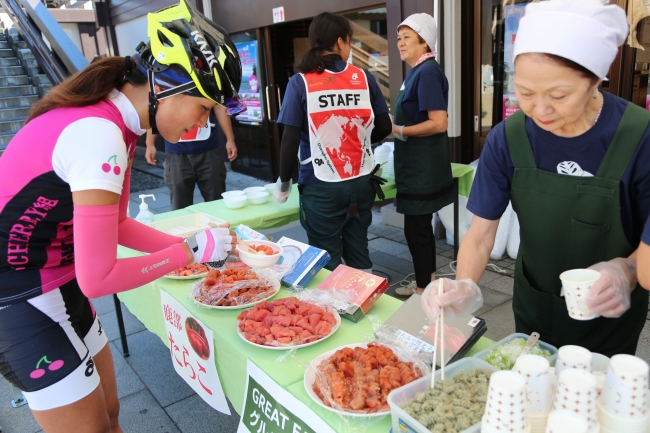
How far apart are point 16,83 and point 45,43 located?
0.84 metres

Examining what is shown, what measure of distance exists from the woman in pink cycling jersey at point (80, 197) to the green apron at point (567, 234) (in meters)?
0.95

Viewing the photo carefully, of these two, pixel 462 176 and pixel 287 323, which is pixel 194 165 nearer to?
pixel 462 176

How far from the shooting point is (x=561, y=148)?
1369mm

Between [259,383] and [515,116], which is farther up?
[515,116]

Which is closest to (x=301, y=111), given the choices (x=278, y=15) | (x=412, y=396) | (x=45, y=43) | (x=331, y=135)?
(x=331, y=135)

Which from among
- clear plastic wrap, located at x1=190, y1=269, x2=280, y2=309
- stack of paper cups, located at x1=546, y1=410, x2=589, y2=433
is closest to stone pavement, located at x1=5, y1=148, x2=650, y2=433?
clear plastic wrap, located at x1=190, y1=269, x2=280, y2=309

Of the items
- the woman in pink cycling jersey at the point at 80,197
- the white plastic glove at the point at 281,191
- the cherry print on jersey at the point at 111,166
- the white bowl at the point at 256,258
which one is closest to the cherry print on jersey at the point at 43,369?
the woman in pink cycling jersey at the point at 80,197

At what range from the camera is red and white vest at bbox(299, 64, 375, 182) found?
286 centimetres

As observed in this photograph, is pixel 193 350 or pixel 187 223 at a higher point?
pixel 187 223

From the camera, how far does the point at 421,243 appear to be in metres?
3.61

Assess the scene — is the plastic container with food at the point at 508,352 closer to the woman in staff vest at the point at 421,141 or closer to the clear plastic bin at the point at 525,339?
the clear plastic bin at the point at 525,339

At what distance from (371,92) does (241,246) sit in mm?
1582

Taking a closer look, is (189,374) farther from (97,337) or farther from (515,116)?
(515,116)

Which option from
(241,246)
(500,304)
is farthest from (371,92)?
(500,304)
